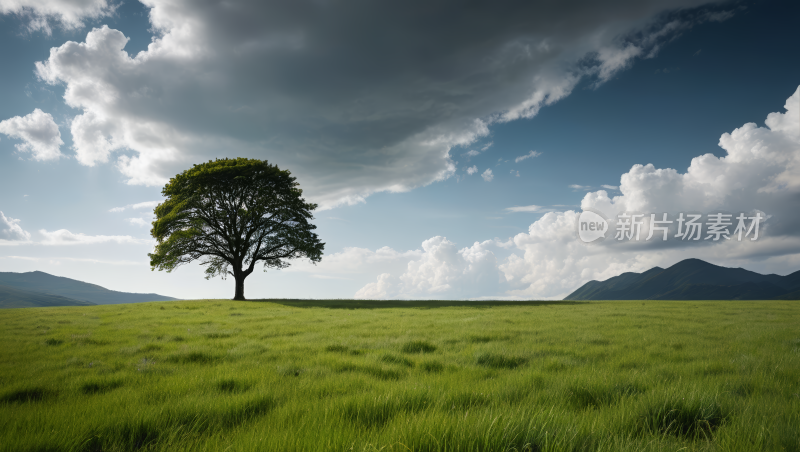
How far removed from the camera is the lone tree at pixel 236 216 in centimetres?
3488

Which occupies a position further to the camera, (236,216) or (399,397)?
(236,216)

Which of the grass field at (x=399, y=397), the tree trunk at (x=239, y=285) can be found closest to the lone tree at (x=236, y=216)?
the tree trunk at (x=239, y=285)

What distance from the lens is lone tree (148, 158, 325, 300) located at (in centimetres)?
3488

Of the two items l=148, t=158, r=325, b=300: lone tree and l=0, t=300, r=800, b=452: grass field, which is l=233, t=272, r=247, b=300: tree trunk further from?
l=0, t=300, r=800, b=452: grass field

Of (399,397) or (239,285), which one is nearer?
(399,397)

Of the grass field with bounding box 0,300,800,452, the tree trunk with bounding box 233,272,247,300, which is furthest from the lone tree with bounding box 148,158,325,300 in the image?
the grass field with bounding box 0,300,800,452

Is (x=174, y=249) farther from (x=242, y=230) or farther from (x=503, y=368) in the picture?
(x=503, y=368)

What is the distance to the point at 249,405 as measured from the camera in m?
4.07

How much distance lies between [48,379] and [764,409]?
9913mm

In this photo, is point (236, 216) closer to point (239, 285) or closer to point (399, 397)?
point (239, 285)

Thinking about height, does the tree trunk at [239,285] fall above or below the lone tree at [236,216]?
below

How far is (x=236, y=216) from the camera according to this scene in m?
37.3

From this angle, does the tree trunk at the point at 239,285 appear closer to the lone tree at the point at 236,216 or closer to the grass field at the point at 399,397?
the lone tree at the point at 236,216

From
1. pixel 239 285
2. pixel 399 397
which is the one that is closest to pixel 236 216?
pixel 239 285
